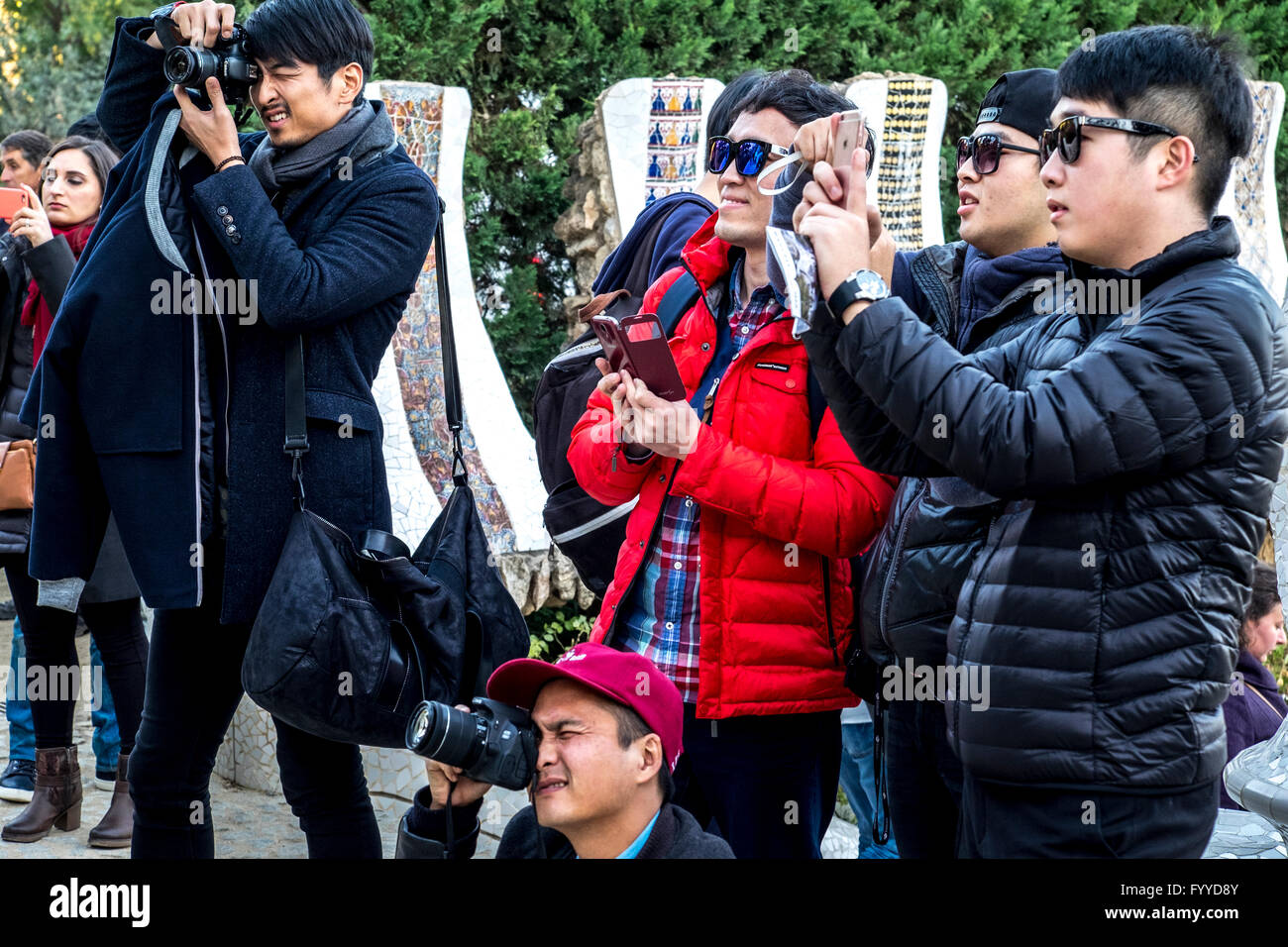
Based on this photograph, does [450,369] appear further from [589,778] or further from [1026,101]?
[1026,101]

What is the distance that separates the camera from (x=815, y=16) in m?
7.34

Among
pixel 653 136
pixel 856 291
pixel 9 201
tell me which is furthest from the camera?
pixel 653 136

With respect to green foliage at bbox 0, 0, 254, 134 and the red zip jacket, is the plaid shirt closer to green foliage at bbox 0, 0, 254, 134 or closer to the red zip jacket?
the red zip jacket

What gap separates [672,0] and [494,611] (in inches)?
190

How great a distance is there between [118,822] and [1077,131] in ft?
10.1

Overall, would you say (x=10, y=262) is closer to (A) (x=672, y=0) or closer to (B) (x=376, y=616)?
(B) (x=376, y=616)

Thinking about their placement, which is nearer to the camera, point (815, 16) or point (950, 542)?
point (950, 542)

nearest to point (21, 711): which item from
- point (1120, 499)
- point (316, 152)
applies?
point (316, 152)

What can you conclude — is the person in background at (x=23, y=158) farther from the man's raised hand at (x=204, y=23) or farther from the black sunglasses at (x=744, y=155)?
the black sunglasses at (x=744, y=155)

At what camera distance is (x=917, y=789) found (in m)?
2.55

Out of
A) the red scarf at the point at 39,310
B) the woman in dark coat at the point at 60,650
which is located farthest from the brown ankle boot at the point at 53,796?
the red scarf at the point at 39,310

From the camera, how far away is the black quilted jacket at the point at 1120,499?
5.95ft

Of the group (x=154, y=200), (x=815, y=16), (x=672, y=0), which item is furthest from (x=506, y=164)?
(x=154, y=200)

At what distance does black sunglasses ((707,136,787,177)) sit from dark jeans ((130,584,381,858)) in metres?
1.22
